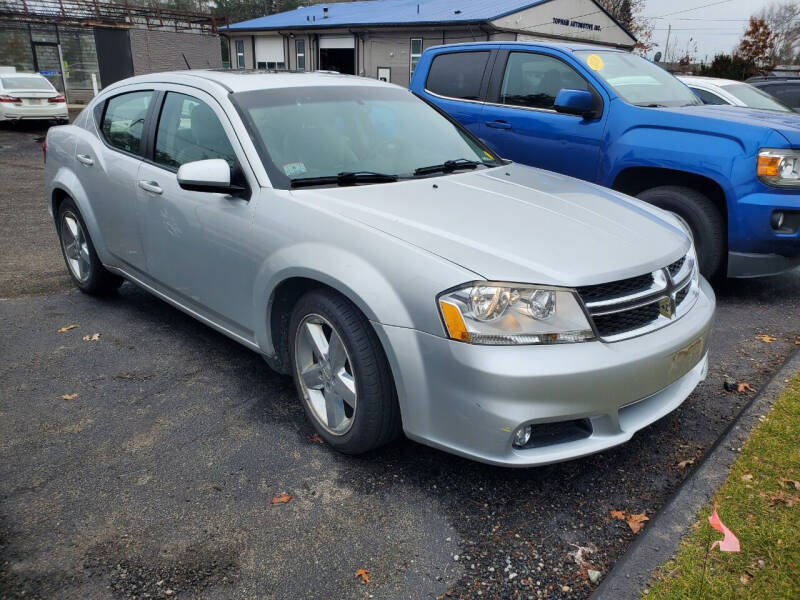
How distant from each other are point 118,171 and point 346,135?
5.50 feet

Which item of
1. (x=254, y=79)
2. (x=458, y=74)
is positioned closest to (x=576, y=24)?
(x=458, y=74)

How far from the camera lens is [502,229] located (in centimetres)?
279

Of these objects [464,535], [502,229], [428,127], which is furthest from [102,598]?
[428,127]

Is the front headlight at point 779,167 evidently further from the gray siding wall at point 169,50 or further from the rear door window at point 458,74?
the gray siding wall at point 169,50

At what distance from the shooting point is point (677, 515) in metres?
2.56

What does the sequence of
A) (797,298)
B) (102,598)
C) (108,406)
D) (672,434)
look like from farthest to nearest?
(797,298), (108,406), (672,434), (102,598)

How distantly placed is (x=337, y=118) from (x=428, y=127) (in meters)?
0.64

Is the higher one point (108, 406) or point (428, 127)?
point (428, 127)

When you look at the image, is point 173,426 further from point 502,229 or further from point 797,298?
point 797,298

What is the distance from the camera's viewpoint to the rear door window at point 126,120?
421 centimetres

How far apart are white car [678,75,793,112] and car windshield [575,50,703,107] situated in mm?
2178

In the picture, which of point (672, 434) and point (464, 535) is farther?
point (672, 434)

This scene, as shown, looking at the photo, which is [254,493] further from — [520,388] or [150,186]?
[150,186]

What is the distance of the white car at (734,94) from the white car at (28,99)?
53.8ft
